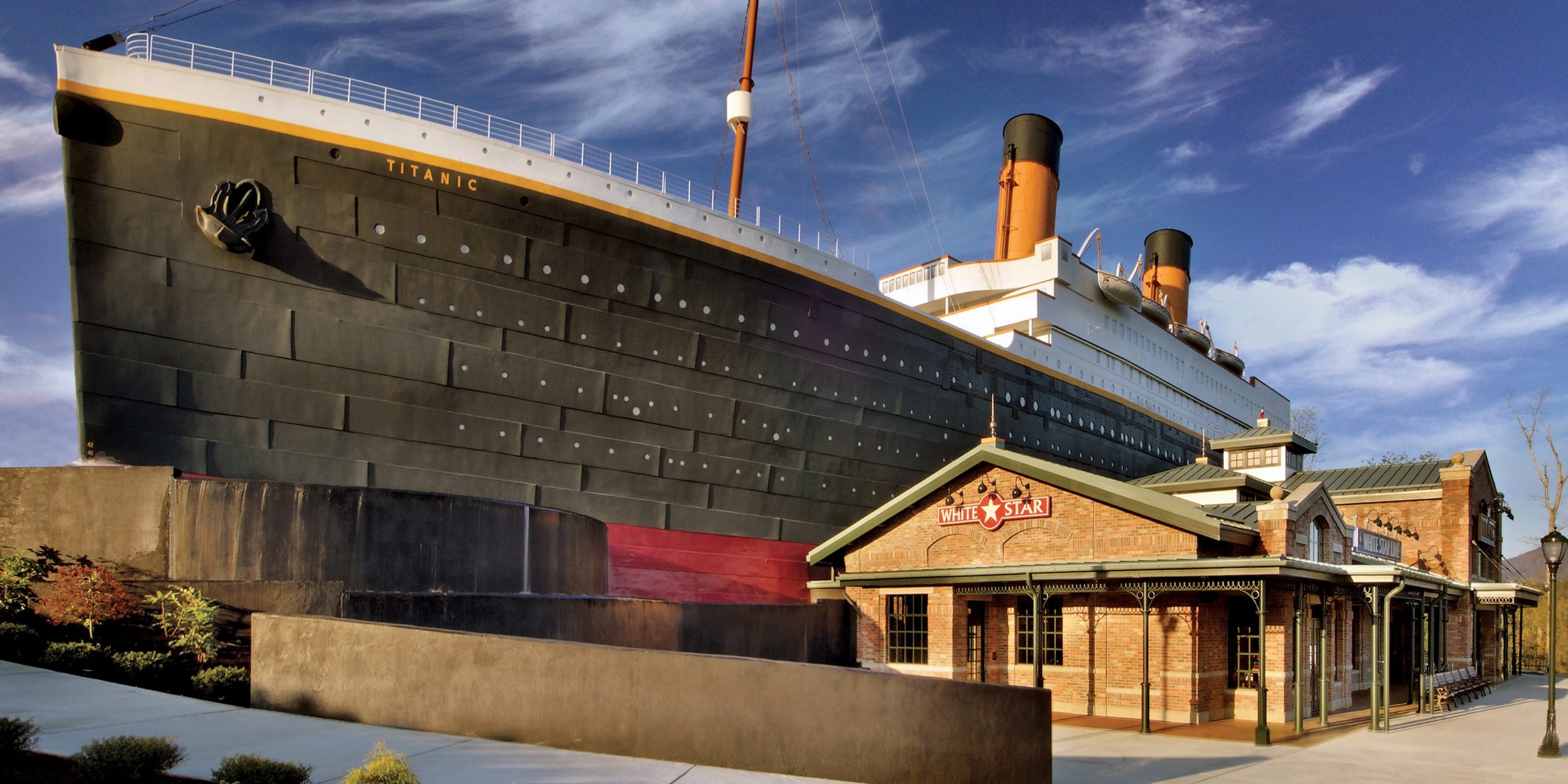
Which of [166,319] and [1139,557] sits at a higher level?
[166,319]

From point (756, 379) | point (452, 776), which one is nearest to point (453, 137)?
point (756, 379)

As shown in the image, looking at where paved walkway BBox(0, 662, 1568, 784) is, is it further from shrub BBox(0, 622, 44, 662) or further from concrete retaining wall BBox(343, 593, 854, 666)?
concrete retaining wall BBox(343, 593, 854, 666)

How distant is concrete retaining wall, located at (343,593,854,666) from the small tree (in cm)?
235

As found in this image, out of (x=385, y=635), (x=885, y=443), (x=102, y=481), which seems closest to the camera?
(x=385, y=635)

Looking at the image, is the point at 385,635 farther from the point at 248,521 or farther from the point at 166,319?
the point at 166,319

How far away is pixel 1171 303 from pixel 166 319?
46.5m

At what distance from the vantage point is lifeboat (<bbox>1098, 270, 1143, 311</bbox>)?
129 ft

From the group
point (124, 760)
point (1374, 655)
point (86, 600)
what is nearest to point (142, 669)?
point (86, 600)

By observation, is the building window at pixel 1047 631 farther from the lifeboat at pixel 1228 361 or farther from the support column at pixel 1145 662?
the lifeboat at pixel 1228 361

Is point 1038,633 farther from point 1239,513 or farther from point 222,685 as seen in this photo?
point 222,685

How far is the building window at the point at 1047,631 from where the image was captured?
19094mm

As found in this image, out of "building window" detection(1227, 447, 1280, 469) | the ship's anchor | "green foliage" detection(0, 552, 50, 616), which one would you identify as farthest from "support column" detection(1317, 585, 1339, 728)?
the ship's anchor

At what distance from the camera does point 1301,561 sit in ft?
49.8

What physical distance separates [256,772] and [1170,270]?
51.5m
